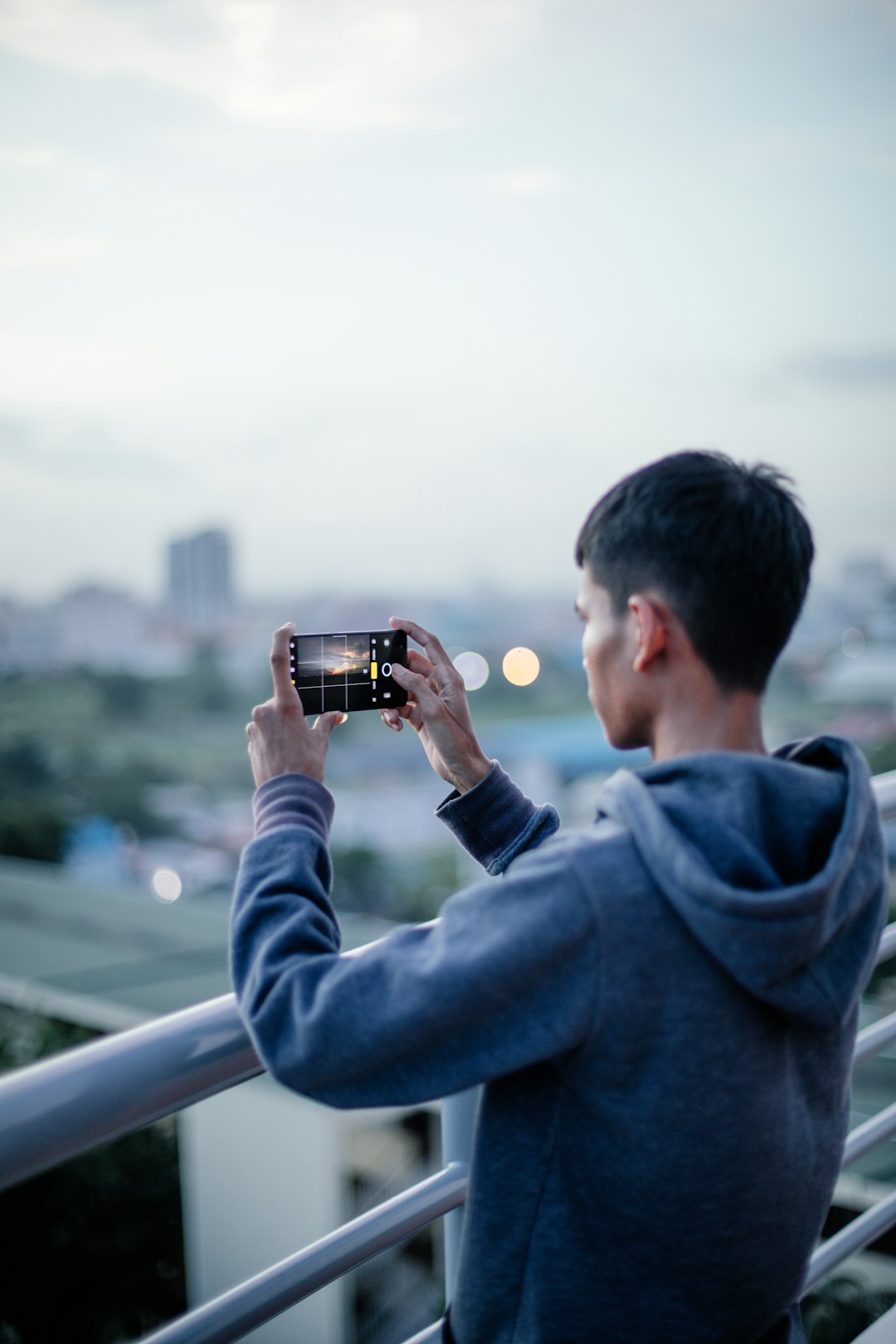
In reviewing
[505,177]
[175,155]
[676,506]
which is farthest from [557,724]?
[676,506]

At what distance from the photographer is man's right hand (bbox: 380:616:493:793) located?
0.94 m

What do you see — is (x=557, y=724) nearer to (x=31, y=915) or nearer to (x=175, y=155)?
(x=31, y=915)

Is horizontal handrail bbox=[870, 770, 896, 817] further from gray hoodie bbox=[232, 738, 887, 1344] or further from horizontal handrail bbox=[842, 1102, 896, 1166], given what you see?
gray hoodie bbox=[232, 738, 887, 1344]

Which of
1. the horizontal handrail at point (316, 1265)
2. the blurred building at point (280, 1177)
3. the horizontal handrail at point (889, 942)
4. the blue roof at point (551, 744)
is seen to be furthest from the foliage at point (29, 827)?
the horizontal handrail at point (316, 1265)

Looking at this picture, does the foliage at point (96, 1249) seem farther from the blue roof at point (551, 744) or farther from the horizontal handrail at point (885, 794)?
the blue roof at point (551, 744)

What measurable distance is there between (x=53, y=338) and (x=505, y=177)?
36.7ft

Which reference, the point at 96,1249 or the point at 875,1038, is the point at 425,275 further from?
the point at 875,1038

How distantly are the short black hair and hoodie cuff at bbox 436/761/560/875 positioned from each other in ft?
1.07

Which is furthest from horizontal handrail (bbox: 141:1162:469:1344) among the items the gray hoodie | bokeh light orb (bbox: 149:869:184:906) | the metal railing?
bokeh light orb (bbox: 149:869:184:906)

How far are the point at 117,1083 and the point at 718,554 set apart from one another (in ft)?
1.47

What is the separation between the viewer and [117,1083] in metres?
0.56

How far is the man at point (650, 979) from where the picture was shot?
55 centimetres

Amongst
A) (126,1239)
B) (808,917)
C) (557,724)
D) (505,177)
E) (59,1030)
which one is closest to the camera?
(808,917)

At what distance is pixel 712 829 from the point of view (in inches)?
22.5
